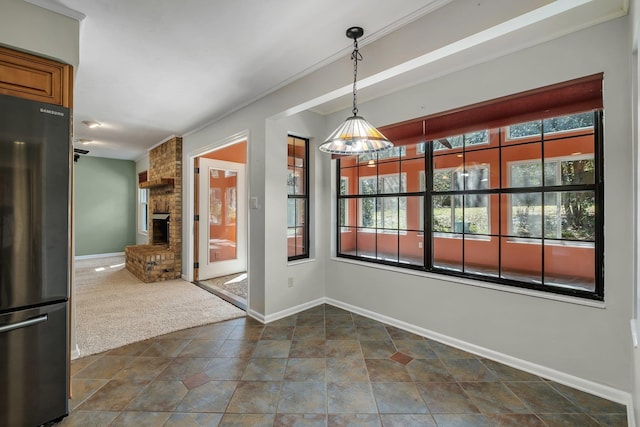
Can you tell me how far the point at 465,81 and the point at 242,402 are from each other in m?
3.22

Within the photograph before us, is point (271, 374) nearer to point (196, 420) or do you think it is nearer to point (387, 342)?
point (196, 420)

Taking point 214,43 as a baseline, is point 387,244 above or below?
below

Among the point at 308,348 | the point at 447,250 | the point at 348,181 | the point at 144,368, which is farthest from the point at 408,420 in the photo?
the point at 348,181

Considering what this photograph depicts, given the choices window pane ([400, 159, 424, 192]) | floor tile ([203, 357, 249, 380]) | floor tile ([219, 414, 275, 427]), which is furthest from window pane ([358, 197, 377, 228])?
floor tile ([219, 414, 275, 427])

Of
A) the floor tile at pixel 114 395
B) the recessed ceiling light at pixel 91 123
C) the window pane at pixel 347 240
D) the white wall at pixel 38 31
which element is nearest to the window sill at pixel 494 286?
the window pane at pixel 347 240

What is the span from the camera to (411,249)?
341 centimetres

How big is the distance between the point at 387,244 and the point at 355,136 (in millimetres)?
2203

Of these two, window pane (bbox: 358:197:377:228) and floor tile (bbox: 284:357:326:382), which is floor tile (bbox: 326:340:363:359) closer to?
floor tile (bbox: 284:357:326:382)

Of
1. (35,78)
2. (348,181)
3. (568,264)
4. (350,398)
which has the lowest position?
(350,398)

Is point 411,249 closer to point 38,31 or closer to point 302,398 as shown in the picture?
point 302,398

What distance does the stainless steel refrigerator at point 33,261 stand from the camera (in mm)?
1512

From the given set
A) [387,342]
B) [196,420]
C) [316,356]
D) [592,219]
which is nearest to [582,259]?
[592,219]

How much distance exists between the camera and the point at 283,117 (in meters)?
3.32

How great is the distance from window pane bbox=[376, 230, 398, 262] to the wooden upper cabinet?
327 centimetres
